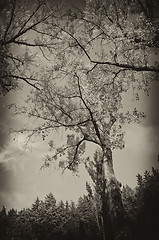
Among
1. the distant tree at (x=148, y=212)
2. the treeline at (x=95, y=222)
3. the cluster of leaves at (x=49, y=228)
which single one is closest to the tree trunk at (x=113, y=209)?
the treeline at (x=95, y=222)

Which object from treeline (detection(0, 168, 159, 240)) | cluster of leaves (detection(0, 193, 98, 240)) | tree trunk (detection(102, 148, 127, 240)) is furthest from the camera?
cluster of leaves (detection(0, 193, 98, 240))

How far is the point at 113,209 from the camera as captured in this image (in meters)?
8.91

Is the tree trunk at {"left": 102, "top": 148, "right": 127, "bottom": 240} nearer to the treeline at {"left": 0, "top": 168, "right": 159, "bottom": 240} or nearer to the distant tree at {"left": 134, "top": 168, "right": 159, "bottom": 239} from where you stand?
the treeline at {"left": 0, "top": 168, "right": 159, "bottom": 240}

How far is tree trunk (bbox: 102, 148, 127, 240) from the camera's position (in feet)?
26.7

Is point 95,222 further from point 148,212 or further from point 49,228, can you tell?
point 49,228

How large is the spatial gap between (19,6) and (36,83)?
3.73 meters

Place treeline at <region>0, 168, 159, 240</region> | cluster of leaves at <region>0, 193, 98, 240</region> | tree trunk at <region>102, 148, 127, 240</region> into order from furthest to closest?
cluster of leaves at <region>0, 193, 98, 240</region> < treeline at <region>0, 168, 159, 240</region> < tree trunk at <region>102, 148, 127, 240</region>

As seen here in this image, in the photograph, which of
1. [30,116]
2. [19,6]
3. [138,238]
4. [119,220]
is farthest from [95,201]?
[19,6]

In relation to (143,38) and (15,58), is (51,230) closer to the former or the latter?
(15,58)

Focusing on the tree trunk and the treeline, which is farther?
the treeline

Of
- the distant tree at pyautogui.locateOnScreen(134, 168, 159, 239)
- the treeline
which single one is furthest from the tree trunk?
the distant tree at pyautogui.locateOnScreen(134, 168, 159, 239)

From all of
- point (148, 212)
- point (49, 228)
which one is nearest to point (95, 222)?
point (148, 212)

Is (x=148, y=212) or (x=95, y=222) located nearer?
(x=148, y=212)

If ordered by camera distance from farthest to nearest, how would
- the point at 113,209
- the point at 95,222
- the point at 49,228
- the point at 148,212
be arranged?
the point at 49,228 < the point at 95,222 < the point at 148,212 < the point at 113,209
